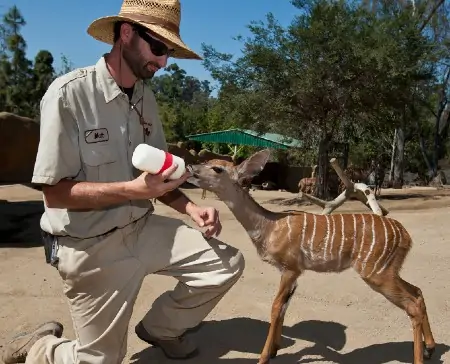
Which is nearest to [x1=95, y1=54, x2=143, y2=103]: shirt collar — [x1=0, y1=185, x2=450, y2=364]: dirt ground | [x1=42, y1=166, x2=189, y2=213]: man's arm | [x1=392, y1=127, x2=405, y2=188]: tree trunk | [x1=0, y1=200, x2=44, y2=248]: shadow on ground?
[x1=42, y1=166, x2=189, y2=213]: man's arm

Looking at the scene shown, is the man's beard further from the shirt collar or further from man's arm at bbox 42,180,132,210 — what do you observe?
man's arm at bbox 42,180,132,210

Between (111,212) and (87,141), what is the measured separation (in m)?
0.39

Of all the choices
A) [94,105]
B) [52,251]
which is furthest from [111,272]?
[94,105]

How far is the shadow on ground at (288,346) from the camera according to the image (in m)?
3.58

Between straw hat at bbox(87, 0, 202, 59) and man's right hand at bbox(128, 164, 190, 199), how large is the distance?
833mm

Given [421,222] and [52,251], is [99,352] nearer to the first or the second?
[52,251]

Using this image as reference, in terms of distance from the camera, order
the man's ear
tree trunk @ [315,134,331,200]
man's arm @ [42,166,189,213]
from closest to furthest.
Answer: man's arm @ [42,166,189,213]
the man's ear
tree trunk @ [315,134,331,200]

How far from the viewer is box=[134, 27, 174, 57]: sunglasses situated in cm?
291

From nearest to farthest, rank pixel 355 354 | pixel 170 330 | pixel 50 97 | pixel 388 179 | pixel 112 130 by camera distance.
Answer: pixel 50 97 → pixel 112 130 → pixel 170 330 → pixel 355 354 → pixel 388 179

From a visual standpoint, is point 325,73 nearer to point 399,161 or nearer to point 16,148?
point 16,148

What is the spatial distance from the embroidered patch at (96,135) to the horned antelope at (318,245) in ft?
3.36

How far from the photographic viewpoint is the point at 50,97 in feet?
9.07

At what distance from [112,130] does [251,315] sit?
2091 millimetres

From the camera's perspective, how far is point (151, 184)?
235 cm
